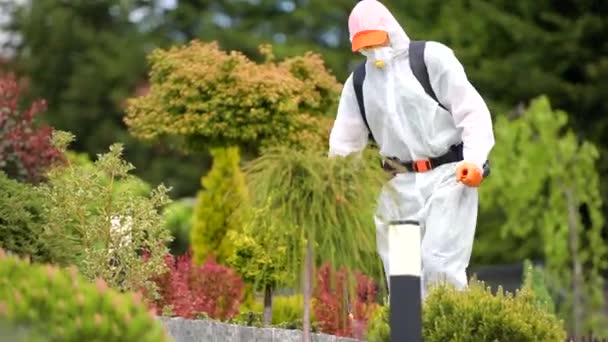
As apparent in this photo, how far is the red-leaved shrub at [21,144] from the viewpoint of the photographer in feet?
45.5

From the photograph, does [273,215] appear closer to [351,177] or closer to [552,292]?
[351,177]

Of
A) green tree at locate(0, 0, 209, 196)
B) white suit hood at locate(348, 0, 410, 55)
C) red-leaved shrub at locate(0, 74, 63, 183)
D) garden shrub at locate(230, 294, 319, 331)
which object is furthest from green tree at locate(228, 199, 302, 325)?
green tree at locate(0, 0, 209, 196)

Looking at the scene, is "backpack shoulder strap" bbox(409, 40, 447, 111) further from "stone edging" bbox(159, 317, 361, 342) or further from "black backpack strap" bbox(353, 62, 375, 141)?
"stone edging" bbox(159, 317, 361, 342)

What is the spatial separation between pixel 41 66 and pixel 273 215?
1271 inches

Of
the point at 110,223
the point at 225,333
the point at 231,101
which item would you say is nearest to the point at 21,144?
the point at 231,101

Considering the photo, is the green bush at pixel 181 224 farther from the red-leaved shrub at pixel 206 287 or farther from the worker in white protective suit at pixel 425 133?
the worker in white protective suit at pixel 425 133

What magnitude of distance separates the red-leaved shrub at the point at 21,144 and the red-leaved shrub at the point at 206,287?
1780 millimetres

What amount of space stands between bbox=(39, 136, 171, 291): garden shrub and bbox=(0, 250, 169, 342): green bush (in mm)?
3273

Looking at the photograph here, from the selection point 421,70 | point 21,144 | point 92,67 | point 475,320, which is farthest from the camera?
point 92,67

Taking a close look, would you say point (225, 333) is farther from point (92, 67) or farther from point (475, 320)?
point (92, 67)

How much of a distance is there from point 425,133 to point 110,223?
1882mm

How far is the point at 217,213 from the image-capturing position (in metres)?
14.7

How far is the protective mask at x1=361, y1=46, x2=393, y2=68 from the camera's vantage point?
9859mm

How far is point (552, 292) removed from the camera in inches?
875
